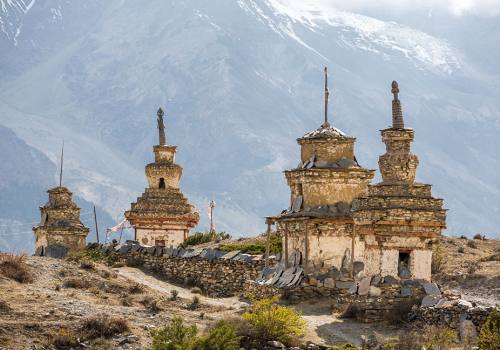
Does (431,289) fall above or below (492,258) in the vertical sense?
below

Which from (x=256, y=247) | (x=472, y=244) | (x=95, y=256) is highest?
(x=472, y=244)

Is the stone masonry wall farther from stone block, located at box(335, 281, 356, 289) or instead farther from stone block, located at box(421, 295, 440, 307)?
stone block, located at box(421, 295, 440, 307)

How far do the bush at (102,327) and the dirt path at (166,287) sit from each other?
695cm

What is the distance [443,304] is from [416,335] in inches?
102

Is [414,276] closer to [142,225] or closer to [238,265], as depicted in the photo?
[238,265]

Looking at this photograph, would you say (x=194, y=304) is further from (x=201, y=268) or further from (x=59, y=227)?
(x=59, y=227)

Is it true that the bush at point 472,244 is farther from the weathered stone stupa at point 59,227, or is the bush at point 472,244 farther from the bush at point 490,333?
the bush at point 490,333

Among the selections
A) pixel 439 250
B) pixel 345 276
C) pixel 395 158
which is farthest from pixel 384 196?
pixel 439 250

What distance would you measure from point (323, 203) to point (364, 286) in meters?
7.50

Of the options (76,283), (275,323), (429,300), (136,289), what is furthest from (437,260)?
(275,323)

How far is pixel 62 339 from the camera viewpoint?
35.1 metres

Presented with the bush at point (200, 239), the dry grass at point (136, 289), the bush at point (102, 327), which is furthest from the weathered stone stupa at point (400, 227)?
the bush at point (200, 239)

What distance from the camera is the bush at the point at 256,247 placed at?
186 ft

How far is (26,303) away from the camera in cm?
3869
